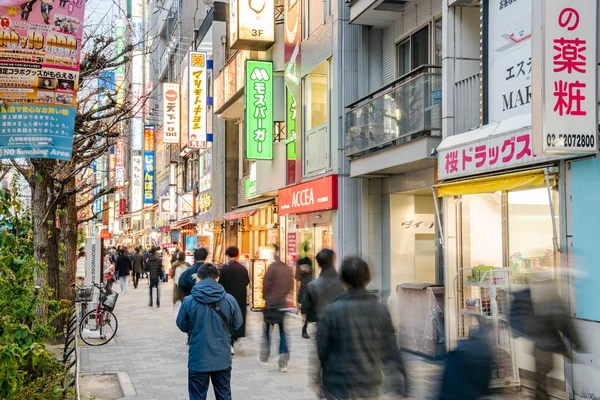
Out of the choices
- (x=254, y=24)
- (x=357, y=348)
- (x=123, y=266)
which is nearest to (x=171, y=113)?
(x=123, y=266)

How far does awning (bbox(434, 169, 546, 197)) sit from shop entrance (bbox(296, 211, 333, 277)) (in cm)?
678

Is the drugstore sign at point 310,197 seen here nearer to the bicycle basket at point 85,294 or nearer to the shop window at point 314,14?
the shop window at point 314,14

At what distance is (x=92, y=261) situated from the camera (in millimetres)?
15391

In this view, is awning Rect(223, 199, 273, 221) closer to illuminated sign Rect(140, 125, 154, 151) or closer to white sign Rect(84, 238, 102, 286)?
white sign Rect(84, 238, 102, 286)

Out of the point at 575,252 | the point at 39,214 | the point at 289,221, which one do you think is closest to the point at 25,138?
the point at 39,214

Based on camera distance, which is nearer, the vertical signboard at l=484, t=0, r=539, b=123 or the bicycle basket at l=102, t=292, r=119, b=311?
the vertical signboard at l=484, t=0, r=539, b=123

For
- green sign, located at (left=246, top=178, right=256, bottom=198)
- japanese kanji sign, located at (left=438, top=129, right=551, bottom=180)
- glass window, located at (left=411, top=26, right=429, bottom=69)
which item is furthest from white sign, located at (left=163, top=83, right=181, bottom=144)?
japanese kanji sign, located at (left=438, top=129, right=551, bottom=180)

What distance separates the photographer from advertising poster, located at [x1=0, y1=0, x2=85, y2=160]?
7.76m

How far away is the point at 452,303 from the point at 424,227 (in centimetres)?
461

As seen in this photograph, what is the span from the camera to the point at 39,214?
12938 mm

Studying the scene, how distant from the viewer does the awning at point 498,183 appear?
356 inches

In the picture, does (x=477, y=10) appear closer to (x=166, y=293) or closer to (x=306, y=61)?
(x=306, y=61)

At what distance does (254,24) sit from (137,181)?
50.3 meters

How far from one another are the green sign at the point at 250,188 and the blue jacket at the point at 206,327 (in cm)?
1843
